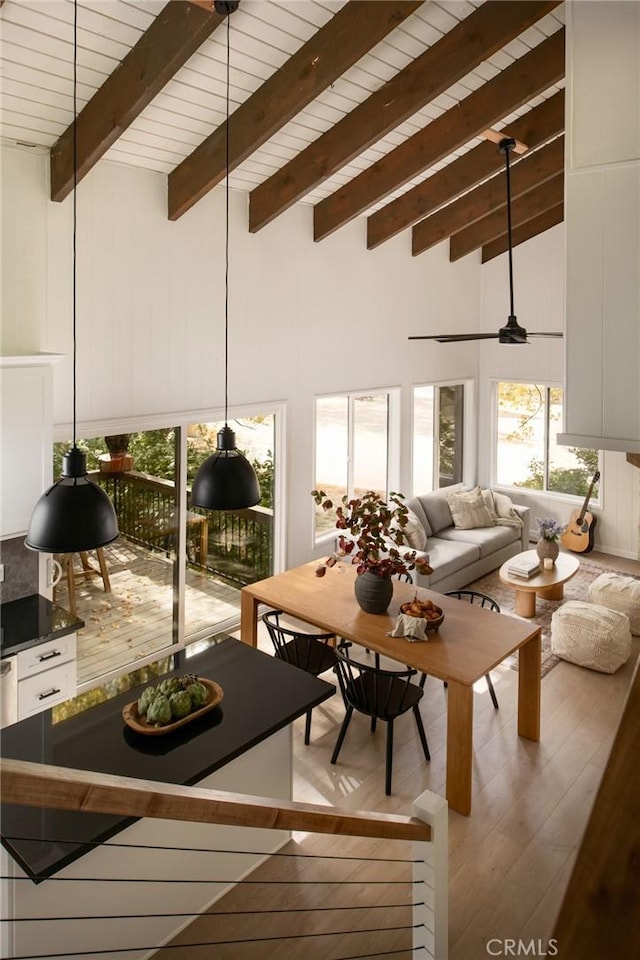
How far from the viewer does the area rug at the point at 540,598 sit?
5910mm

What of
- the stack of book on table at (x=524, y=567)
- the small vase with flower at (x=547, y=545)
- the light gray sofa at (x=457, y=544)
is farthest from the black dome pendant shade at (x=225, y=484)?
the small vase with flower at (x=547, y=545)

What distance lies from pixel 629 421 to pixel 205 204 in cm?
370

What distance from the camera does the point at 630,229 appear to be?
2346mm

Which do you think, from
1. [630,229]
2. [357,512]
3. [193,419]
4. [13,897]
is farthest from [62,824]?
[193,419]

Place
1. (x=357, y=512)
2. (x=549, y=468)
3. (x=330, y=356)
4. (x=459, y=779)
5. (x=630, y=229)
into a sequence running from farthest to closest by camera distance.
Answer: (x=549, y=468)
(x=330, y=356)
(x=357, y=512)
(x=459, y=779)
(x=630, y=229)

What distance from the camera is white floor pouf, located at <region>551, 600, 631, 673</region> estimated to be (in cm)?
504

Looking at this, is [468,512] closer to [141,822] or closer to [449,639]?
[449,639]

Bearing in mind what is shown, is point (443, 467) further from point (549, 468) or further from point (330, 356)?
point (330, 356)

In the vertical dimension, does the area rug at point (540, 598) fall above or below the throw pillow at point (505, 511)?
below

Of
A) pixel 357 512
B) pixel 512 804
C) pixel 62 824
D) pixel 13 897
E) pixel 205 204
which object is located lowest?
pixel 512 804

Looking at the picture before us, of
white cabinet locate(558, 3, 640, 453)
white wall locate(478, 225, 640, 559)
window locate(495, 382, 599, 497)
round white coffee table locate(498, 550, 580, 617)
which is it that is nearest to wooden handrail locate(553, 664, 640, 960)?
white cabinet locate(558, 3, 640, 453)

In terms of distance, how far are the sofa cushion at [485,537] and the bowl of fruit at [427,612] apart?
2888 millimetres

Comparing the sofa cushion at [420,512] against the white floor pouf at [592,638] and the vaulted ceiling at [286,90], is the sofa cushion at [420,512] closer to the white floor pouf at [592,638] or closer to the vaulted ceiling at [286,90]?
the white floor pouf at [592,638]

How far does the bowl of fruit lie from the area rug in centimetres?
164
